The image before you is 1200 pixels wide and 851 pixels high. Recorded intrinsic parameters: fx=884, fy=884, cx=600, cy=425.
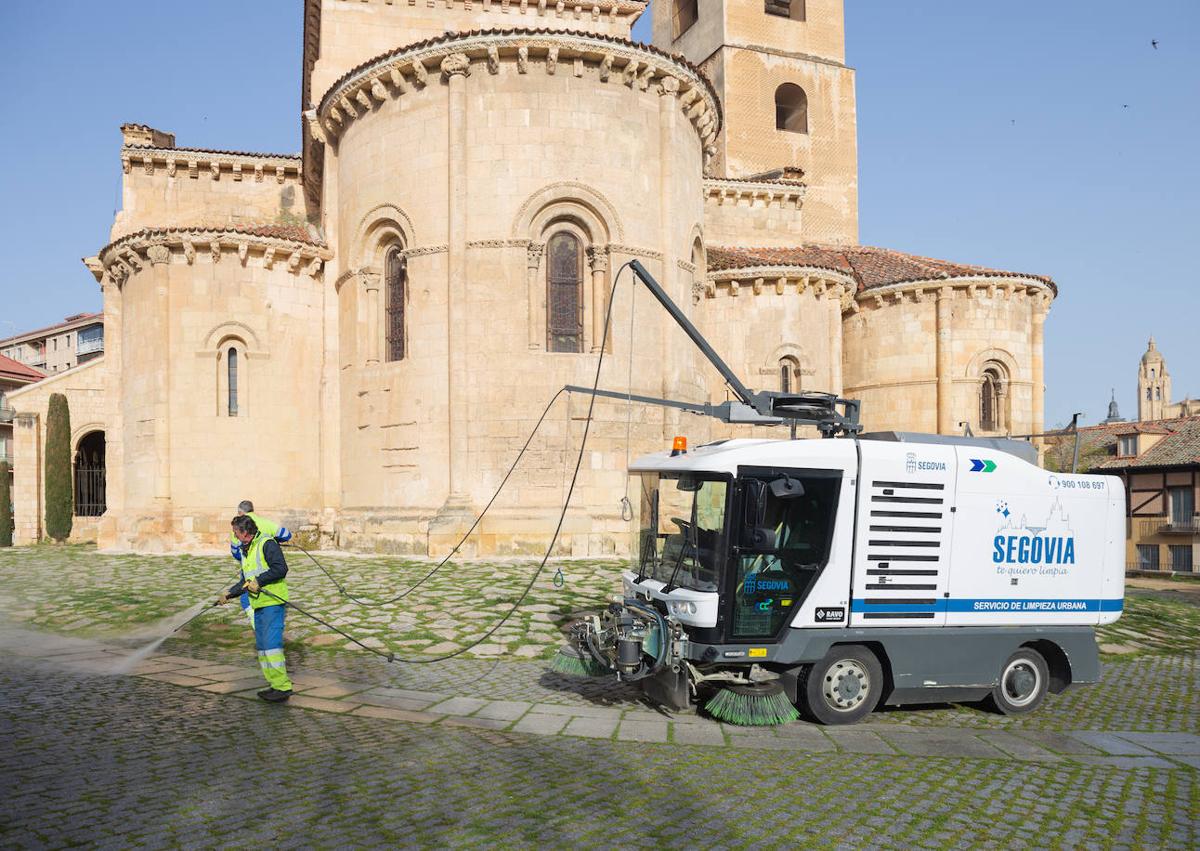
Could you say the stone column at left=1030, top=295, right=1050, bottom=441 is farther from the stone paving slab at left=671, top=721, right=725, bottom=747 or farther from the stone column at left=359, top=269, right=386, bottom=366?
the stone paving slab at left=671, top=721, right=725, bottom=747

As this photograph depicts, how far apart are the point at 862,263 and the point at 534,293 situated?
14.3 metres

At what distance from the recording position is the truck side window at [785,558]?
23.8 feet

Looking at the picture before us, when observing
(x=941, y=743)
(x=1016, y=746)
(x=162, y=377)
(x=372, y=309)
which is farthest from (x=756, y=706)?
(x=162, y=377)

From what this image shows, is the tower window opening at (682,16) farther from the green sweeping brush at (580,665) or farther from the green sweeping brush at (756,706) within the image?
the green sweeping brush at (756,706)

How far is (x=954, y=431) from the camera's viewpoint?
25484 mm

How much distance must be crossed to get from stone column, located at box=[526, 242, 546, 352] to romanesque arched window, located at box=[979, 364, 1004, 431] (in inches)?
594

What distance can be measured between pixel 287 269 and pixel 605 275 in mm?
7928

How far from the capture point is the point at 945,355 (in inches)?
1009

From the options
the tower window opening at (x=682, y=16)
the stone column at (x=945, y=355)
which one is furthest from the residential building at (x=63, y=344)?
the stone column at (x=945, y=355)

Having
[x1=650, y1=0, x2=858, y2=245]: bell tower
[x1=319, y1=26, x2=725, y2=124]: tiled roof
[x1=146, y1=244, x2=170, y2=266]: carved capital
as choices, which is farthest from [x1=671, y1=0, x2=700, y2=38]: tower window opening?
[x1=146, y1=244, x2=170, y2=266]: carved capital

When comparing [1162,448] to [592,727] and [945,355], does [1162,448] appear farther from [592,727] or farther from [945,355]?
[592,727]

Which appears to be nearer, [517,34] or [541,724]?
[541,724]

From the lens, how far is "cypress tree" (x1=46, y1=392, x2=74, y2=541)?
1046 inches

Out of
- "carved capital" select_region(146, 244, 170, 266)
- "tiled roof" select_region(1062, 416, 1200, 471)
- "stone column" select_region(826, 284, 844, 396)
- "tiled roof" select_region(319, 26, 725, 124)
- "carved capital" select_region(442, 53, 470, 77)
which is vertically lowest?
"tiled roof" select_region(1062, 416, 1200, 471)
